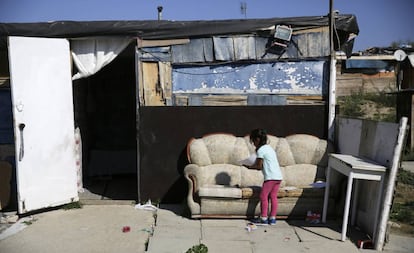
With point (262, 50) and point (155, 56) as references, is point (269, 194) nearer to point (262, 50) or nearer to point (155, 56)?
point (262, 50)

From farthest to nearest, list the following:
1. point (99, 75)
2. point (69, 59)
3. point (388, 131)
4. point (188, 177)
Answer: point (99, 75), point (69, 59), point (188, 177), point (388, 131)

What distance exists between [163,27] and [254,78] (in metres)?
1.68

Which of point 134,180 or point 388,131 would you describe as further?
point 134,180

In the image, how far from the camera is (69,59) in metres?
6.36

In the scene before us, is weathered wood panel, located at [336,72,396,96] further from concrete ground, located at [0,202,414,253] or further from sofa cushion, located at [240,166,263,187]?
concrete ground, located at [0,202,414,253]

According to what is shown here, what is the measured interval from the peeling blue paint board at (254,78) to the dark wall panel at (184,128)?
32cm

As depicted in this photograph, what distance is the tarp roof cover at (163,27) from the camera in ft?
20.8

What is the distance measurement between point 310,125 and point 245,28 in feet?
6.21

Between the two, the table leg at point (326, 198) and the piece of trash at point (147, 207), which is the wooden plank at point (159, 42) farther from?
the table leg at point (326, 198)

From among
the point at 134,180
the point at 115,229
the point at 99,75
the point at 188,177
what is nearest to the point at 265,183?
the point at 188,177

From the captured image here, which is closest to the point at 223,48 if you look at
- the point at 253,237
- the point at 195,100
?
the point at 195,100

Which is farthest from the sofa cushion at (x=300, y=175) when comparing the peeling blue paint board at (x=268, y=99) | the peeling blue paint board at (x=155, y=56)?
the peeling blue paint board at (x=155, y=56)

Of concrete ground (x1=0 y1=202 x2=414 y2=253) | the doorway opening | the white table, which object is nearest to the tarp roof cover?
the doorway opening

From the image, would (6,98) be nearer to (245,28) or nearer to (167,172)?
(167,172)
